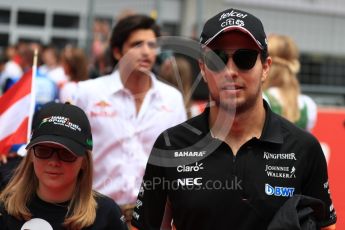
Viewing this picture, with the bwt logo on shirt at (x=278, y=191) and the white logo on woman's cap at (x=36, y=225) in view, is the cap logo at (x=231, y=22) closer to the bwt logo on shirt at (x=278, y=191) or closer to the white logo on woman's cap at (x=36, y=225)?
the bwt logo on shirt at (x=278, y=191)

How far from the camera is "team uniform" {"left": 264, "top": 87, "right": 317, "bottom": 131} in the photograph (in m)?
5.84

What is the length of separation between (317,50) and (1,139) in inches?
727

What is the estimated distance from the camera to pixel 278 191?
10.5 feet

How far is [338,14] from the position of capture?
74.6 ft

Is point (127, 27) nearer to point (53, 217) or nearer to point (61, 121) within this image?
point (61, 121)

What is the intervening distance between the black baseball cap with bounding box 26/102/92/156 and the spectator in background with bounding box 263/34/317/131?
7.35 ft

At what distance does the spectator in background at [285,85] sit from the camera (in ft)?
19.2

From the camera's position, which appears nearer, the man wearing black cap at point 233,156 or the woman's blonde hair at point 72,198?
the man wearing black cap at point 233,156

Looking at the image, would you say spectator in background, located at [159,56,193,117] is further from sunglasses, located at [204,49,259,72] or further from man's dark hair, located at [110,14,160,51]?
sunglasses, located at [204,49,259,72]

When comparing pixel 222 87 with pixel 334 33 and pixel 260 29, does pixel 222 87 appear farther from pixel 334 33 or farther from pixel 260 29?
pixel 334 33

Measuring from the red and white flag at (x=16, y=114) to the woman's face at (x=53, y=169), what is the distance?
1535 millimetres

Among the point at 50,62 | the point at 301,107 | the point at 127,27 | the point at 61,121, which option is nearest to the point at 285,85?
the point at 301,107

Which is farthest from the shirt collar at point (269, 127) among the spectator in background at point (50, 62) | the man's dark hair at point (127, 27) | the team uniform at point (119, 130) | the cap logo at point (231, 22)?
the spectator in background at point (50, 62)

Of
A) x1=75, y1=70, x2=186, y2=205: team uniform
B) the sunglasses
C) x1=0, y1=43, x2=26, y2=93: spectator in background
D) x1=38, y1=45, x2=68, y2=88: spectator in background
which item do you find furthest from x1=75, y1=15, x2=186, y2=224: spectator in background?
x1=0, y1=43, x2=26, y2=93: spectator in background
